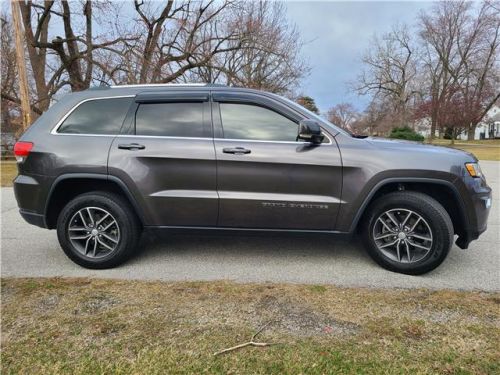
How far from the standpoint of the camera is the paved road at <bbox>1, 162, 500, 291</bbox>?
12.1ft

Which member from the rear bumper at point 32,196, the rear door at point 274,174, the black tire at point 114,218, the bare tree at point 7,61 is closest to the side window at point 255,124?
the rear door at point 274,174

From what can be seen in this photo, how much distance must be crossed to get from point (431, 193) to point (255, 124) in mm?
1969

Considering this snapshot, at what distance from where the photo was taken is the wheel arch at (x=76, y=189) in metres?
3.86

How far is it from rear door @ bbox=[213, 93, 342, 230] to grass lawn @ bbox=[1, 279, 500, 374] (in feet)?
2.30

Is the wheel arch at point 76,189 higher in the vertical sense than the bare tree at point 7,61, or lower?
lower

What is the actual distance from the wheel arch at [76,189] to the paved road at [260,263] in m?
0.54

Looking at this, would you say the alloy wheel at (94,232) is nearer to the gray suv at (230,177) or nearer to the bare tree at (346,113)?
the gray suv at (230,177)

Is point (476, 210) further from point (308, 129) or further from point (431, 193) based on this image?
point (308, 129)

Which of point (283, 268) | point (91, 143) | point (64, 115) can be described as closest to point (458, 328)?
point (283, 268)

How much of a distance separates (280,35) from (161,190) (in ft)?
57.6

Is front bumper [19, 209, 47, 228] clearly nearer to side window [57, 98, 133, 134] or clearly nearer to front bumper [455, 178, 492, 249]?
side window [57, 98, 133, 134]

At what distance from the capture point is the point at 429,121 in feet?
136

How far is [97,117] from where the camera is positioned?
4.01 metres

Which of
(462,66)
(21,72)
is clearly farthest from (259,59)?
(462,66)
